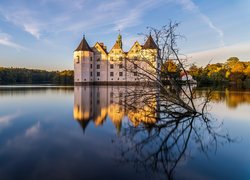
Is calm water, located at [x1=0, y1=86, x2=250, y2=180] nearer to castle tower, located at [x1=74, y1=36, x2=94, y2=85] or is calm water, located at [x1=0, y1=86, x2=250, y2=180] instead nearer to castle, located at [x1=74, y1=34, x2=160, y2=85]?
castle, located at [x1=74, y1=34, x2=160, y2=85]

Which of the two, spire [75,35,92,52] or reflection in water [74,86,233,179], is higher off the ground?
spire [75,35,92,52]

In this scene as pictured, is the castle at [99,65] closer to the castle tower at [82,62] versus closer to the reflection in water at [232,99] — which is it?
the castle tower at [82,62]

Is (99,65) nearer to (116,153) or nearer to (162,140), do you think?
(162,140)

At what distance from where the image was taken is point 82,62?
39.8 metres

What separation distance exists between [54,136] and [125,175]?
2774mm

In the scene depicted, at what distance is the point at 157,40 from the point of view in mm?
8461

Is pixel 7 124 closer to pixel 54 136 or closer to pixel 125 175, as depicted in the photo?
pixel 54 136

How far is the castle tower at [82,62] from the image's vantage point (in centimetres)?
3959

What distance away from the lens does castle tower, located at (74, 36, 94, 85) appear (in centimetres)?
3959

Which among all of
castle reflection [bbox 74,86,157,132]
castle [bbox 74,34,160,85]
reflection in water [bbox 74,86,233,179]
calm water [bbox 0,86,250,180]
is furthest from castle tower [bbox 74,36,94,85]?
calm water [bbox 0,86,250,180]

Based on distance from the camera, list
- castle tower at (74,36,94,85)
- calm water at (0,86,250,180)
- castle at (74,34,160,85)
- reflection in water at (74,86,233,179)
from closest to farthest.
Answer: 1. calm water at (0,86,250,180)
2. reflection in water at (74,86,233,179)
3. castle tower at (74,36,94,85)
4. castle at (74,34,160,85)

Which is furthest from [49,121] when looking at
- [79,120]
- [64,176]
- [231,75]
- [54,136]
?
[231,75]

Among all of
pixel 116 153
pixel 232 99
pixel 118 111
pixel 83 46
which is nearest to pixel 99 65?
pixel 83 46

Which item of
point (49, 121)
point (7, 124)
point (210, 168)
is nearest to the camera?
point (210, 168)
